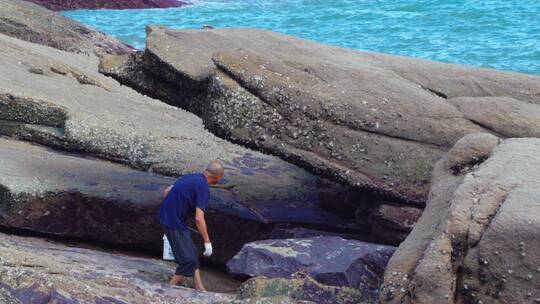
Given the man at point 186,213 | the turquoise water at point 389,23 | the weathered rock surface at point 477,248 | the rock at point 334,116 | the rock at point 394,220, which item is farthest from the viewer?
the turquoise water at point 389,23

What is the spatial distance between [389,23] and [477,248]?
31201 mm

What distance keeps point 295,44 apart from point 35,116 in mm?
3436

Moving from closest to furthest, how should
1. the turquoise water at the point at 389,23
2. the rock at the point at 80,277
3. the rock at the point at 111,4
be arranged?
the rock at the point at 80,277, the turquoise water at the point at 389,23, the rock at the point at 111,4

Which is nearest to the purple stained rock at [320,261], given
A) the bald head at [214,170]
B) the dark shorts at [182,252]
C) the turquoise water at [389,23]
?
the dark shorts at [182,252]

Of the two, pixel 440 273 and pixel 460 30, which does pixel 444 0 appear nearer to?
pixel 460 30

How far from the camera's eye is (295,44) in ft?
41.7

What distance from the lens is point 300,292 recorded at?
839 centimetres

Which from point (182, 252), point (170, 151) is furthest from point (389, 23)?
point (182, 252)

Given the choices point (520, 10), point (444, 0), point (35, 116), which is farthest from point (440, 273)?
point (444, 0)

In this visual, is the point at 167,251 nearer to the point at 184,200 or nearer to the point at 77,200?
the point at 184,200

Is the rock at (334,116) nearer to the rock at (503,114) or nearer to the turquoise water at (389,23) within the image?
the rock at (503,114)

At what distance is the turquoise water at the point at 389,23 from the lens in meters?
32.3

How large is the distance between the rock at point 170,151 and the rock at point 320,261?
148 cm

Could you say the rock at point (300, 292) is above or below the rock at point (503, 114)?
below
